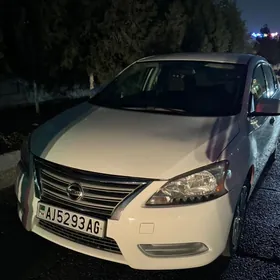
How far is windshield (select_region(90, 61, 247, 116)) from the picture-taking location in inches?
128

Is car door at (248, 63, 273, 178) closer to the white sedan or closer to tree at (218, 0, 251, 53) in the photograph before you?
the white sedan

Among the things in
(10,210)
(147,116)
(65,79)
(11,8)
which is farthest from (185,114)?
(65,79)

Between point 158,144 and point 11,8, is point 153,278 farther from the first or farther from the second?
point 11,8

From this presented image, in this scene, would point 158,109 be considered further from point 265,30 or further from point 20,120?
point 265,30

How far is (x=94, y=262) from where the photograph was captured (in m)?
2.69

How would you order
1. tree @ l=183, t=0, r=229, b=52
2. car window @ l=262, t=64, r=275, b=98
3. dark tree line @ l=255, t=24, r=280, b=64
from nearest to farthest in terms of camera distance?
car window @ l=262, t=64, r=275, b=98 < tree @ l=183, t=0, r=229, b=52 < dark tree line @ l=255, t=24, r=280, b=64

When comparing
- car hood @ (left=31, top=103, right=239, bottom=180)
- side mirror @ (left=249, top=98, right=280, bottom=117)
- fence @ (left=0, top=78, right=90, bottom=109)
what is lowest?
fence @ (left=0, top=78, right=90, bottom=109)

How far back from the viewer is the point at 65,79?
6570mm

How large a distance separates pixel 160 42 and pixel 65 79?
2912 millimetres

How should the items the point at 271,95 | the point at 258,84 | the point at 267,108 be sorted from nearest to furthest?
the point at 267,108
the point at 258,84
the point at 271,95

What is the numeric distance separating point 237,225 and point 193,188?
66cm

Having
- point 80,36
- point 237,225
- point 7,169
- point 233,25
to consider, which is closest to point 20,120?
point 80,36

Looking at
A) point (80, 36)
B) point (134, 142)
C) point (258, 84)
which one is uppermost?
point (80, 36)

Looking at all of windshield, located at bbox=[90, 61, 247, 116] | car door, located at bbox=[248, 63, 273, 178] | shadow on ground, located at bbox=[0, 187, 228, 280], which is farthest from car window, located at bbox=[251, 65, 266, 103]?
shadow on ground, located at bbox=[0, 187, 228, 280]
